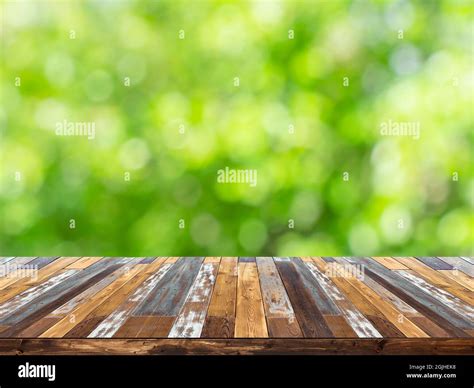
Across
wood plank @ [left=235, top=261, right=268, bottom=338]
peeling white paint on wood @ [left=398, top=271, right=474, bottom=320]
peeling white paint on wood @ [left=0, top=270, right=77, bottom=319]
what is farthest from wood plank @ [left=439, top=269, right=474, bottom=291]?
peeling white paint on wood @ [left=0, top=270, right=77, bottom=319]

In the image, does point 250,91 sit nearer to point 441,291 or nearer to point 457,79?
point 457,79

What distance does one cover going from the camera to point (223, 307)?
1.93 meters

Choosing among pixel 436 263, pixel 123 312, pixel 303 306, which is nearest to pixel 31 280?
pixel 123 312

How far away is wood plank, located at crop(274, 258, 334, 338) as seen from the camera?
1.64 metres

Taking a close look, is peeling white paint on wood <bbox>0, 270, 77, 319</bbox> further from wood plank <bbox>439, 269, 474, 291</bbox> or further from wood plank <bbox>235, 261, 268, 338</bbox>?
wood plank <bbox>439, 269, 474, 291</bbox>

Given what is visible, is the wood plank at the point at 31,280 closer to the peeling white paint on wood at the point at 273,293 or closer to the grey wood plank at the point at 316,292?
the peeling white paint on wood at the point at 273,293

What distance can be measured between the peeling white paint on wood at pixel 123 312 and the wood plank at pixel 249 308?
1.36 ft

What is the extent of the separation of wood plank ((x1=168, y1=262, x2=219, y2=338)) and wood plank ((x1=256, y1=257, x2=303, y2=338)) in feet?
0.80

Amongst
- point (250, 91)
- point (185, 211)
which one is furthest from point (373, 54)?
point (185, 211)

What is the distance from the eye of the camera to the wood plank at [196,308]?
163cm

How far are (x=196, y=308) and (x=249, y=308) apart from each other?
211 millimetres

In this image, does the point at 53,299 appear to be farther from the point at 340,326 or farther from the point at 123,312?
the point at 340,326

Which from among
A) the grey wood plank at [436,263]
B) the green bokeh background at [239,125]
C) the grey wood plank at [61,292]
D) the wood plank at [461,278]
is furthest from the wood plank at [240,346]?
the green bokeh background at [239,125]

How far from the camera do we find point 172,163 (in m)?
3.71
